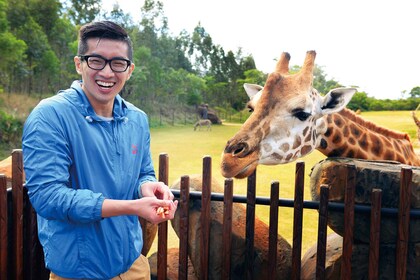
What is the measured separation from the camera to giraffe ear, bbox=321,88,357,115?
7.73 feet

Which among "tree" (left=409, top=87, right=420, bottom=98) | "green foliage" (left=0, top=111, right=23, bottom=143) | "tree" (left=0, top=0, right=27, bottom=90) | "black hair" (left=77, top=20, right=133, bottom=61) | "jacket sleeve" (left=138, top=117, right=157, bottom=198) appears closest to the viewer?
"black hair" (left=77, top=20, right=133, bottom=61)

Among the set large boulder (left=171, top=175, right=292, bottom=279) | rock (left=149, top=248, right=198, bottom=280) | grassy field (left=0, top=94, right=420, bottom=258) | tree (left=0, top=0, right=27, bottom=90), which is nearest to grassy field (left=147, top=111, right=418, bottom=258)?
grassy field (left=0, top=94, right=420, bottom=258)

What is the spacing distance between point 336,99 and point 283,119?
0.37m

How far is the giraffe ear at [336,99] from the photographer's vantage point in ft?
7.73

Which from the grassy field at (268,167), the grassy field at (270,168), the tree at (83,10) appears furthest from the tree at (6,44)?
the tree at (83,10)

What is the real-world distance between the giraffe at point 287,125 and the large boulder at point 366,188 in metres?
0.20

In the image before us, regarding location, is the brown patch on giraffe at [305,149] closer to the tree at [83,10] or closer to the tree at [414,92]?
the tree at [414,92]

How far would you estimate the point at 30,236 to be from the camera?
247 cm

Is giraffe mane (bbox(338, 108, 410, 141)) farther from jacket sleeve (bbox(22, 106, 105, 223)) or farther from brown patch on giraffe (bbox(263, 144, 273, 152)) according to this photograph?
jacket sleeve (bbox(22, 106, 105, 223))

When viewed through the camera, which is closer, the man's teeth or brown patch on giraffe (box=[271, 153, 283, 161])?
the man's teeth

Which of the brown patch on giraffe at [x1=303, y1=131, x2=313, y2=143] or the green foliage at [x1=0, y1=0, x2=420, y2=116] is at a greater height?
the green foliage at [x1=0, y1=0, x2=420, y2=116]

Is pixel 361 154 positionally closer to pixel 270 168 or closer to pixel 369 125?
pixel 369 125

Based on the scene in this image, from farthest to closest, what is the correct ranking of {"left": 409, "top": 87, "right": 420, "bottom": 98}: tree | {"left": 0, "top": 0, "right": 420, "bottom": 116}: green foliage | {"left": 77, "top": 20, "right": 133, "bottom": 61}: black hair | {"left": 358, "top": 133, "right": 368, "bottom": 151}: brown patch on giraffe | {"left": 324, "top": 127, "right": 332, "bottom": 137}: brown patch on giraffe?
{"left": 0, "top": 0, "right": 420, "bottom": 116}: green foliage → {"left": 409, "top": 87, "right": 420, "bottom": 98}: tree → {"left": 358, "top": 133, "right": 368, "bottom": 151}: brown patch on giraffe → {"left": 324, "top": 127, "right": 332, "bottom": 137}: brown patch on giraffe → {"left": 77, "top": 20, "right": 133, "bottom": 61}: black hair

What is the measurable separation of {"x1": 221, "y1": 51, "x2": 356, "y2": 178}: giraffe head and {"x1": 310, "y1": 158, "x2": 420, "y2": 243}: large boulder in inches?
8.0
